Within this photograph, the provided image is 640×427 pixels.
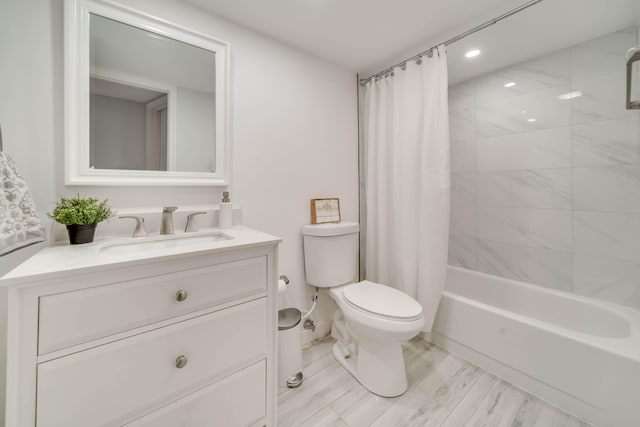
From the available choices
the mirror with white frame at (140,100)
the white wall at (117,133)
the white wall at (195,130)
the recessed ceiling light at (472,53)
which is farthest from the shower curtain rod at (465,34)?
the white wall at (117,133)

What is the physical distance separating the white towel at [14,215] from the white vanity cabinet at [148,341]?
132mm

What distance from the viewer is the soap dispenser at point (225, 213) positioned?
1.30m

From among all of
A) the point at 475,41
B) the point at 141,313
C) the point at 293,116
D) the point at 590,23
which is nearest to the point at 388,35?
the point at 475,41

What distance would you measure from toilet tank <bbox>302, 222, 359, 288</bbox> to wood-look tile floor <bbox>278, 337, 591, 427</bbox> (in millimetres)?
546

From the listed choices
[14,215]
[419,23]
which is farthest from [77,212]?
[419,23]

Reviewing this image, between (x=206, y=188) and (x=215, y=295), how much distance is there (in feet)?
2.24

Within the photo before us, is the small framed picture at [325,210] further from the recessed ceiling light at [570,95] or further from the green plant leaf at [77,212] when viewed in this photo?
the recessed ceiling light at [570,95]

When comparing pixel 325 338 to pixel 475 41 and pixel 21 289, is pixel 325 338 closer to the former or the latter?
pixel 21 289

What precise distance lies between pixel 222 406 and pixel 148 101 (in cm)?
138

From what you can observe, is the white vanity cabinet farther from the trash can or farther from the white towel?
the trash can

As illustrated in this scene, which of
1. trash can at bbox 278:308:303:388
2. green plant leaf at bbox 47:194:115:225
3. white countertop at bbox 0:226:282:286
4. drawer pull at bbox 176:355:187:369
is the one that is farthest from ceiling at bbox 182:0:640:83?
trash can at bbox 278:308:303:388

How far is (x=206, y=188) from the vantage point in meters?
1.35

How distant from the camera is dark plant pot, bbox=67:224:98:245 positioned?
3.04ft

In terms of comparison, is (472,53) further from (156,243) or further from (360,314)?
(156,243)
